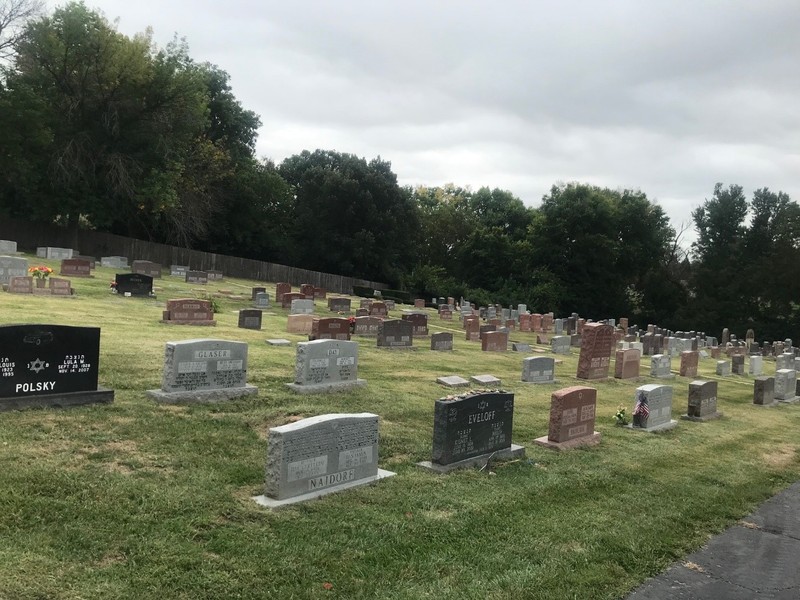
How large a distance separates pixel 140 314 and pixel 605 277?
1760 inches

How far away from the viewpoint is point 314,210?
52812mm

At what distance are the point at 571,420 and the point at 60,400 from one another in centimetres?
684

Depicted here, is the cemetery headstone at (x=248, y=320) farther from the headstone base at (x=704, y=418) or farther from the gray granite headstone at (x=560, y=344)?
the headstone base at (x=704, y=418)

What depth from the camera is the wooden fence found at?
1558 inches

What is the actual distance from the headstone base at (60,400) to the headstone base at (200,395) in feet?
2.10

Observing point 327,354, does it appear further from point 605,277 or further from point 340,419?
point 605,277

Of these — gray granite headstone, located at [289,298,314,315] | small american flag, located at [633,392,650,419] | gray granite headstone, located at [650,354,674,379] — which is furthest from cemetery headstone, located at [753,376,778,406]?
gray granite headstone, located at [289,298,314,315]

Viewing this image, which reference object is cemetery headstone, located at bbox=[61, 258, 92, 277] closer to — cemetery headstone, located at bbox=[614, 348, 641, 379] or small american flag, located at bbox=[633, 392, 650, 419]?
cemetery headstone, located at bbox=[614, 348, 641, 379]

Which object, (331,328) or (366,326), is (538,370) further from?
(366,326)

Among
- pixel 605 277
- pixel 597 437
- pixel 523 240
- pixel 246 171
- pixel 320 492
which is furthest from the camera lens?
pixel 523 240

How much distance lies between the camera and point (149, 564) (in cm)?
453

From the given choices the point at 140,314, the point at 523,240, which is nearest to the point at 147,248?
the point at 140,314

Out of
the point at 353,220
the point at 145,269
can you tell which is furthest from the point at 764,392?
the point at 353,220

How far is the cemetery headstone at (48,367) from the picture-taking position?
7.66 metres
